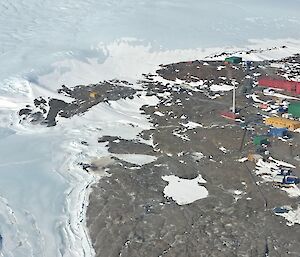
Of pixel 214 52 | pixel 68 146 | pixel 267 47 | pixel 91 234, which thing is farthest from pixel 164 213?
pixel 267 47

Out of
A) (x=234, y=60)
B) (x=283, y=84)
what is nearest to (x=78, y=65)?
(x=234, y=60)

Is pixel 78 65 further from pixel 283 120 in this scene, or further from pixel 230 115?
pixel 283 120

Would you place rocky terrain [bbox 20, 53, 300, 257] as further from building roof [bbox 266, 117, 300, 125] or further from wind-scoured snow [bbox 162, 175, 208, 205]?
building roof [bbox 266, 117, 300, 125]

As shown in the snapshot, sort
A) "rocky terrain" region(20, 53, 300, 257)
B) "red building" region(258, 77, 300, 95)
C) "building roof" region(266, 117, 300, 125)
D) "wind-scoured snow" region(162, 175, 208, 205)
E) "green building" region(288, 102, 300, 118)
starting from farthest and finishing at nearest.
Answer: "red building" region(258, 77, 300, 95), "green building" region(288, 102, 300, 118), "building roof" region(266, 117, 300, 125), "wind-scoured snow" region(162, 175, 208, 205), "rocky terrain" region(20, 53, 300, 257)

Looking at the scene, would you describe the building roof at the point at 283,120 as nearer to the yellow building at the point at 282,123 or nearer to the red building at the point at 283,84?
the yellow building at the point at 282,123

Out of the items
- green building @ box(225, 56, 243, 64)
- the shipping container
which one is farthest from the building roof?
green building @ box(225, 56, 243, 64)

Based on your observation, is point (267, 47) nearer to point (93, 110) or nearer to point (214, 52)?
point (214, 52)

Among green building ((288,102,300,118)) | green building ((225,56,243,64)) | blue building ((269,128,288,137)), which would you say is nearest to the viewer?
blue building ((269,128,288,137))
